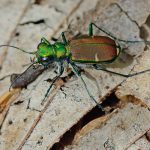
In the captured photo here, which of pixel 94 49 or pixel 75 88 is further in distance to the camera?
pixel 94 49

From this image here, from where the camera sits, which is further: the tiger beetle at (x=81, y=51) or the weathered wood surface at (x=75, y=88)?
the tiger beetle at (x=81, y=51)

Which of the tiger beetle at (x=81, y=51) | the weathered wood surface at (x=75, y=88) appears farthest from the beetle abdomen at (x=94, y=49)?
the weathered wood surface at (x=75, y=88)

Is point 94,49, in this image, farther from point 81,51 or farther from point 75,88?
point 75,88

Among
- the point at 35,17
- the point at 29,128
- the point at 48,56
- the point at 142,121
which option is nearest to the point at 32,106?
the point at 29,128

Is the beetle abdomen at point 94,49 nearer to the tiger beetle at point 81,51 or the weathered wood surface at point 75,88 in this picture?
the tiger beetle at point 81,51

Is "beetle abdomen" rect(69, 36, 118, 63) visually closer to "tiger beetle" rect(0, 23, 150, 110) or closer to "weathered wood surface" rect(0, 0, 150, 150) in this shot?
"tiger beetle" rect(0, 23, 150, 110)

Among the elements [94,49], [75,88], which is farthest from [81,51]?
[75,88]

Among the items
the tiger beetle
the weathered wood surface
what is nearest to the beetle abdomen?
the tiger beetle
